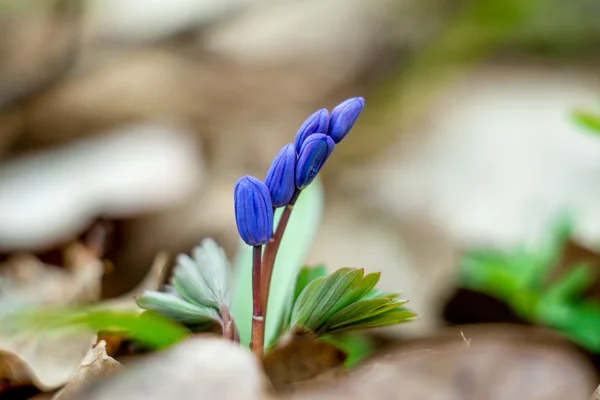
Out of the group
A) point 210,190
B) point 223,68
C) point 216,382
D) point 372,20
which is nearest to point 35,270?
point 210,190

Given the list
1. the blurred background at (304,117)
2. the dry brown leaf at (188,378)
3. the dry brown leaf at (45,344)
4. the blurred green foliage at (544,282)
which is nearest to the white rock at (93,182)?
the blurred background at (304,117)

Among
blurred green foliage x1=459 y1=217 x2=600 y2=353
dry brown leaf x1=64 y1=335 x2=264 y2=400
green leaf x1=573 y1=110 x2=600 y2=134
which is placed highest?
green leaf x1=573 y1=110 x2=600 y2=134

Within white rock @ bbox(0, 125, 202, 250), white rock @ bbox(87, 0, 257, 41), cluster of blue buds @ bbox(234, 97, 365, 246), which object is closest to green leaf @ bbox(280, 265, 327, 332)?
cluster of blue buds @ bbox(234, 97, 365, 246)

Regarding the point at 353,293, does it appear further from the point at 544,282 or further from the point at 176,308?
the point at 544,282

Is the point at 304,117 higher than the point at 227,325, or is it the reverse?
the point at 304,117

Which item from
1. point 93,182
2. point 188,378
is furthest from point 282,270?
point 93,182

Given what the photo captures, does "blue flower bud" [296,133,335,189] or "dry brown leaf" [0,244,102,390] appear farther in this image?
"dry brown leaf" [0,244,102,390]

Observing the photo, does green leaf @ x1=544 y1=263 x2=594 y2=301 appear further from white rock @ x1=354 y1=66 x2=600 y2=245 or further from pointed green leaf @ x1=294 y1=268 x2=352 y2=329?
pointed green leaf @ x1=294 y1=268 x2=352 y2=329

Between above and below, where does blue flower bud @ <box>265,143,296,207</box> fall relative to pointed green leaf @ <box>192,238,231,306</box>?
above
